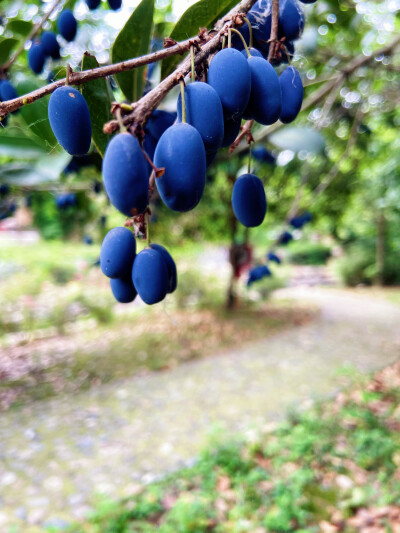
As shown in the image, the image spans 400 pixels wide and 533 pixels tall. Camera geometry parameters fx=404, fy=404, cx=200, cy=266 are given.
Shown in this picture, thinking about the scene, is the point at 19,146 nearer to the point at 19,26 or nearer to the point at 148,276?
the point at 148,276

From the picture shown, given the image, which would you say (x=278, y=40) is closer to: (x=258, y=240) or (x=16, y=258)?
(x=16, y=258)

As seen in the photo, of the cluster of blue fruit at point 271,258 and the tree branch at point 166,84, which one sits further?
the cluster of blue fruit at point 271,258

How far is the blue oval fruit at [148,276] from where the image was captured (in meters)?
0.48

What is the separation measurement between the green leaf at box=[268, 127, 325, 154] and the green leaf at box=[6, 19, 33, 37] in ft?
3.10

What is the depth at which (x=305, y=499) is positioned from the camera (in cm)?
219

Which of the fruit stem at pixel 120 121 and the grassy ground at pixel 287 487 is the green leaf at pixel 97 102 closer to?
the fruit stem at pixel 120 121

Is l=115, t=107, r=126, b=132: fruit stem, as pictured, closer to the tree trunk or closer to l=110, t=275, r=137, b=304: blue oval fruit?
l=110, t=275, r=137, b=304: blue oval fruit

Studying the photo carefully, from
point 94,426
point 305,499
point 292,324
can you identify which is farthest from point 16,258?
point 305,499

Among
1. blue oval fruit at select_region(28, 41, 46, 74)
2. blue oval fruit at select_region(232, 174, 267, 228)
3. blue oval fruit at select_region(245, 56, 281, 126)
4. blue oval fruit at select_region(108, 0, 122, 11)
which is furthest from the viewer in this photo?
blue oval fruit at select_region(28, 41, 46, 74)

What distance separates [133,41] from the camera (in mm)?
567

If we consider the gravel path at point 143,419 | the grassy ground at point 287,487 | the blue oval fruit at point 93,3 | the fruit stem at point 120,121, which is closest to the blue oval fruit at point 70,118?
the fruit stem at point 120,121

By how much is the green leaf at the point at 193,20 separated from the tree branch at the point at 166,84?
13 cm

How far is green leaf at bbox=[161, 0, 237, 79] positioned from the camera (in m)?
0.59

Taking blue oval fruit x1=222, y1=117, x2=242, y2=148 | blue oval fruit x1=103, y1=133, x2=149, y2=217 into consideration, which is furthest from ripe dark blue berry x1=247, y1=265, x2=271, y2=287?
blue oval fruit x1=103, y1=133, x2=149, y2=217
